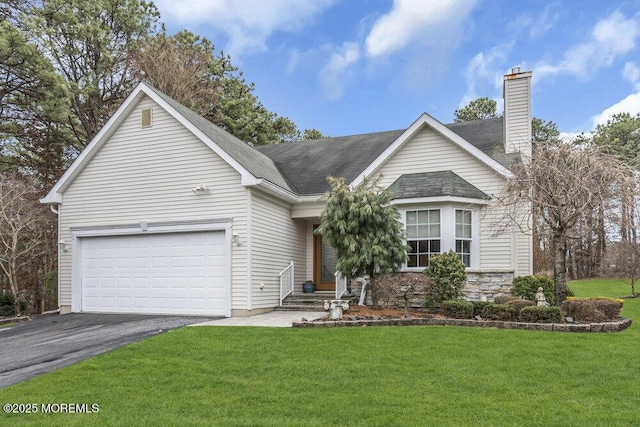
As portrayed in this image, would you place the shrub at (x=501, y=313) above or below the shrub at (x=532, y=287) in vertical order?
below

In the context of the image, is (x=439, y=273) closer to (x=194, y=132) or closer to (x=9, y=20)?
(x=194, y=132)

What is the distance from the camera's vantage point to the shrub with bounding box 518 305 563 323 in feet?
29.1

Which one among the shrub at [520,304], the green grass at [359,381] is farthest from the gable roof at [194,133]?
the shrub at [520,304]

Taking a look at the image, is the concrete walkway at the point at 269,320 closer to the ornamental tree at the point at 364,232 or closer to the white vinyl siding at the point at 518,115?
the ornamental tree at the point at 364,232

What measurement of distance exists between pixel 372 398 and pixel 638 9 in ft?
48.7

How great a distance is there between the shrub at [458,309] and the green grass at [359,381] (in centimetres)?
156

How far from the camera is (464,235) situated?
40.9 ft

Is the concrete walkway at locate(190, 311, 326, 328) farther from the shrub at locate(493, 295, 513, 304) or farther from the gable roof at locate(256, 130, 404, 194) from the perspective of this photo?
the shrub at locate(493, 295, 513, 304)

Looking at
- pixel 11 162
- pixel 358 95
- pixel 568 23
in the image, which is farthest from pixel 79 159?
pixel 568 23

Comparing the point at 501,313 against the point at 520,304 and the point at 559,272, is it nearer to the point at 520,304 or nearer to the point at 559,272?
the point at 520,304

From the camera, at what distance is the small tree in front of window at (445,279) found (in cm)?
1117

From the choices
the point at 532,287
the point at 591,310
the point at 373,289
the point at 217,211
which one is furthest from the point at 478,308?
the point at 217,211

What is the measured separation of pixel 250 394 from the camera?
530cm

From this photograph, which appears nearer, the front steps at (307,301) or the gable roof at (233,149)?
the gable roof at (233,149)
